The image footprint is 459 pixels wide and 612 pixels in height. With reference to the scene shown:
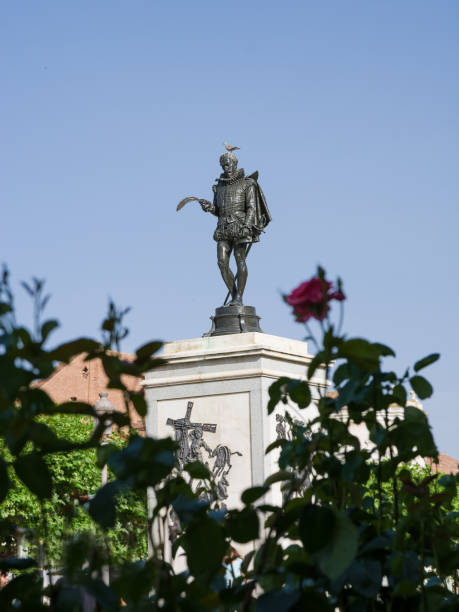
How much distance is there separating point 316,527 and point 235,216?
30.9ft

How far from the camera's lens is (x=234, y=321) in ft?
34.9

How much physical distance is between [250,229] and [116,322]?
9108 mm

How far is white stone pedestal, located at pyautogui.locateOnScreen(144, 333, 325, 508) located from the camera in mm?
9711

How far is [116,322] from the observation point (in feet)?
6.59

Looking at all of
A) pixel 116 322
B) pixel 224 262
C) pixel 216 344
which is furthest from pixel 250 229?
pixel 116 322

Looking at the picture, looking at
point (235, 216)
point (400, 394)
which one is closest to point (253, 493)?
point (400, 394)

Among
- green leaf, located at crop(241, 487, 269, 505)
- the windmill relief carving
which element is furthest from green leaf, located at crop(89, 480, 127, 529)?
the windmill relief carving

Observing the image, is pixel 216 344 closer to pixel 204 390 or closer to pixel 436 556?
pixel 204 390

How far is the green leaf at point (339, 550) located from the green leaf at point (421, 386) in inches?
30.2

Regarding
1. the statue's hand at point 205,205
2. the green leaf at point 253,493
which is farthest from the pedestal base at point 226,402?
the green leaf at point 253,493

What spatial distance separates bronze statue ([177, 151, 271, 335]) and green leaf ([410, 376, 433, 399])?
8.46 m

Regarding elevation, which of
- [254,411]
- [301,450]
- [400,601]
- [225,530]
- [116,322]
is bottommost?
[400,601]

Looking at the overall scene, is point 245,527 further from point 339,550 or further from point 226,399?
point 226,399

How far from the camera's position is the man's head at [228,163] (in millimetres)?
11117
